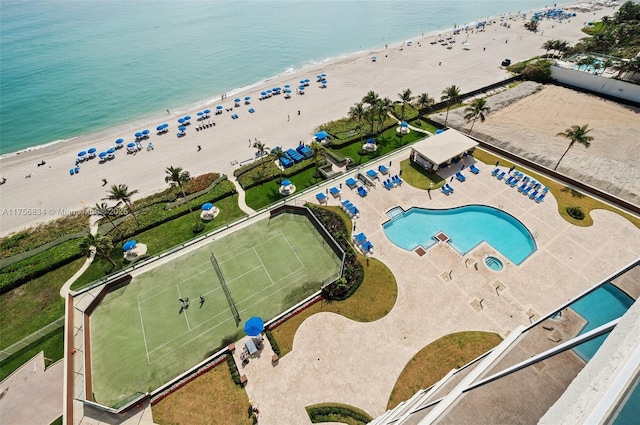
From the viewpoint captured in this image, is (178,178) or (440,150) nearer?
A: (178,178)

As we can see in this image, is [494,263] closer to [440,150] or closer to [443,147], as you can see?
[440,150]

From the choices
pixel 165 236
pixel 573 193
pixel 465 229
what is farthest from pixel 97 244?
pixel 573 193

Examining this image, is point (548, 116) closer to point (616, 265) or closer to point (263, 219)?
point (616, 265)

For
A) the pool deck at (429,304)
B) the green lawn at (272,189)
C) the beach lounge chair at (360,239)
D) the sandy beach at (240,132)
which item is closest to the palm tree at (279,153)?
the green lawn at (272,189)

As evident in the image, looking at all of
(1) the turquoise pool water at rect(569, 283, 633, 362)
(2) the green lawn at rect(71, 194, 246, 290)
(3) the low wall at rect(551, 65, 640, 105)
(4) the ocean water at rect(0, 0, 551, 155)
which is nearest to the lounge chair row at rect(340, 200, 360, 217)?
(2) the green lawn at rect(71, 194, 246, 290)

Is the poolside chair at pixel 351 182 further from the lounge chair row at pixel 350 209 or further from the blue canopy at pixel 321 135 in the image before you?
the blue canopy at pixel 321 135
